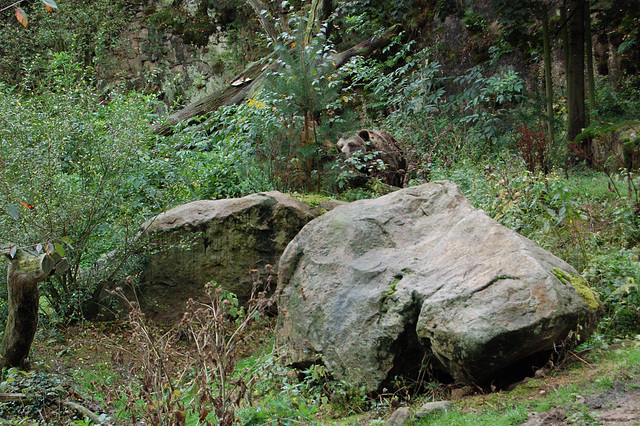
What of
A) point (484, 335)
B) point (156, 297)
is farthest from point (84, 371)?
point (484, 335)

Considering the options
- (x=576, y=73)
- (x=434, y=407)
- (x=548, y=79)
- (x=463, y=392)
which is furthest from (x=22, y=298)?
(x=576, y=73)

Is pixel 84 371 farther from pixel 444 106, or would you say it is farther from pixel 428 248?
pixel 444 106

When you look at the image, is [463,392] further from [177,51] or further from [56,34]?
[56,34]

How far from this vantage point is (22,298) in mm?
4352

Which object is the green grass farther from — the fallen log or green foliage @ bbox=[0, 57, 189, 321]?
the fallen log

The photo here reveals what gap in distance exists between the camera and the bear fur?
846 cm

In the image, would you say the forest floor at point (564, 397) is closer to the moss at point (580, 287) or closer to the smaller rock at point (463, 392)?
the smaller rock at point (463, 392)

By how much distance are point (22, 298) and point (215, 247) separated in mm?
2619

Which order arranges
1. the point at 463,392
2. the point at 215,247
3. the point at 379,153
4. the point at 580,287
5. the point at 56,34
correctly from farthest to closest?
the point at 56,34 → the point at 379,153 → the point at 215,247 → the point at 580,287 → the point at 463,392

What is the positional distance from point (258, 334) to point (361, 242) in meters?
2.13

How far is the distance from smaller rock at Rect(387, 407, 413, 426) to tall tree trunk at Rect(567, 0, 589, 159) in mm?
8189

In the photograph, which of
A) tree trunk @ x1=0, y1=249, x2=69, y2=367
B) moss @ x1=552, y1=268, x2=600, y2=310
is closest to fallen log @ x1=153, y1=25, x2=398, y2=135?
tree trunk @ x1=0, y1=249, x2=69, y2=367

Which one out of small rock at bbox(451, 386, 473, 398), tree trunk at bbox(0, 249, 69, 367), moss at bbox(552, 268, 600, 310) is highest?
tree trunk at bbox(0, 249, 69, 367)

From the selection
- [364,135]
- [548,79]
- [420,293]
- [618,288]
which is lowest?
[618,288]
